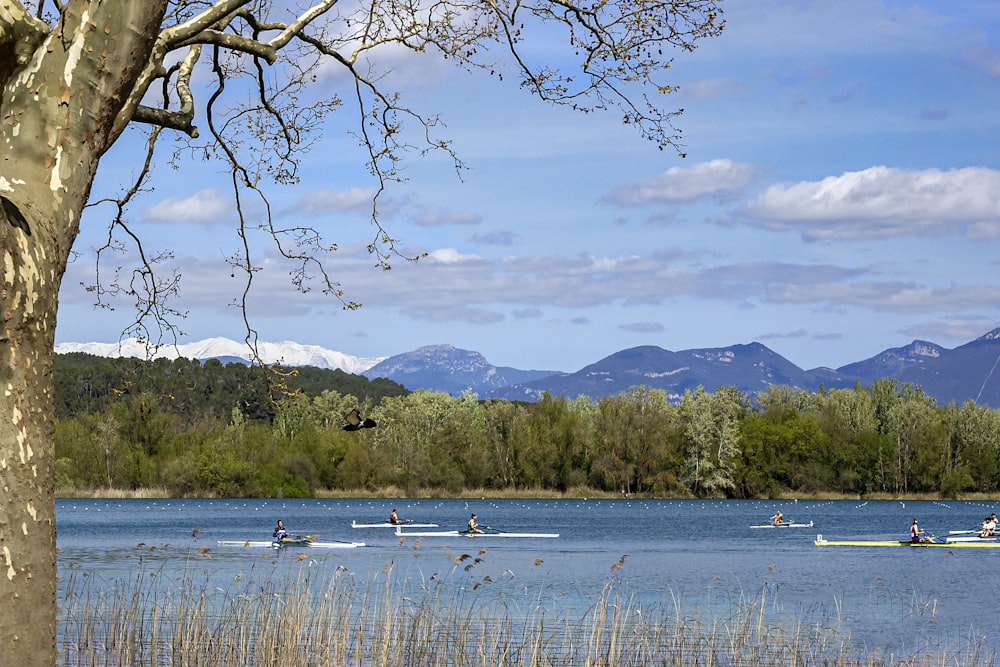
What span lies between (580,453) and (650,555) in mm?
53349

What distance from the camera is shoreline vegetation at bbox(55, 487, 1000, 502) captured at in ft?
307

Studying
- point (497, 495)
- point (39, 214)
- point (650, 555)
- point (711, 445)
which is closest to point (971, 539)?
point (650, 555)

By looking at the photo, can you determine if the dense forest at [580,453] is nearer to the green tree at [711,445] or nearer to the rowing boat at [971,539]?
the green tree at [711,445]

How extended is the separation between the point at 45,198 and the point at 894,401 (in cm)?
10492

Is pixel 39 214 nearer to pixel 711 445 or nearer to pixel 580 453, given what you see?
pixel 711 445

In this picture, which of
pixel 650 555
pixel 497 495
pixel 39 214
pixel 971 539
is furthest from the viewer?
pixel 497 495

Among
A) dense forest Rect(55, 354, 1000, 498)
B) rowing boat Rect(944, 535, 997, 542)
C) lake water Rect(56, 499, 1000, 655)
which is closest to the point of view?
lake water Rect(56, 499, 1000, 655)

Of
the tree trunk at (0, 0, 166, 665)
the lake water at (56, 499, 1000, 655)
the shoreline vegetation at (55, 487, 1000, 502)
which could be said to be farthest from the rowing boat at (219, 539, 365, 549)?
the shoreline vegetation at (55, 487, 1000, 502)

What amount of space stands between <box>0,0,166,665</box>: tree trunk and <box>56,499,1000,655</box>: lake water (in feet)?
19.7

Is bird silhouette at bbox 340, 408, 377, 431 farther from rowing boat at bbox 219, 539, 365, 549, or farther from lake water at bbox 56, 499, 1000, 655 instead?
rowing boat at bbox 219, 539, 365, 549

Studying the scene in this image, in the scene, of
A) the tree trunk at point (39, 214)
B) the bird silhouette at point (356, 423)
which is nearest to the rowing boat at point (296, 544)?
the bird silhouette at point (356, 423)

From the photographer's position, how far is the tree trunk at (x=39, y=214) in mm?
5332

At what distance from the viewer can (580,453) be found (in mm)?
96750

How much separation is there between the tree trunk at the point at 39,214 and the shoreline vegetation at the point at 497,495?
294 ft
